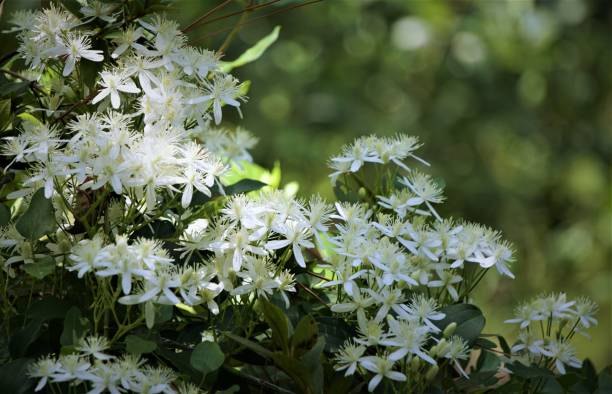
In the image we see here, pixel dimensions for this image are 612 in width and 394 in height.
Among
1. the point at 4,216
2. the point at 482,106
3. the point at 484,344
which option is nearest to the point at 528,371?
the point at 484,344

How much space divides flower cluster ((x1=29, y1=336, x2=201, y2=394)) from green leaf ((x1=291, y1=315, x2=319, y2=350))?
0.06 m

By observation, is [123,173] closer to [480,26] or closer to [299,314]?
[299,314]

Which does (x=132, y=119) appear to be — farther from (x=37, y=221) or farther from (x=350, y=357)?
(x=350, y=357)

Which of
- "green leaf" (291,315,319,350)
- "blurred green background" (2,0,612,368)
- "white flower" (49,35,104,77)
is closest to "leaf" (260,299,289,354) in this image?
"green leaf" (291,315,319,350)

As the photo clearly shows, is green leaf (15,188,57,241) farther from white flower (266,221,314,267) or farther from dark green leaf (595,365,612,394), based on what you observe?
dark green leaf (595,365,612,394)

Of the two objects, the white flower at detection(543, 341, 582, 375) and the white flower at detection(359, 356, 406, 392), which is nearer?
the white flower at detection(359, 356, 406, 392)

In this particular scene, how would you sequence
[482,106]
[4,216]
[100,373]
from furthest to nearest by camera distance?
[482,106] → [4,216] → [100,373]

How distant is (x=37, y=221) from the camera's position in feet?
1.79

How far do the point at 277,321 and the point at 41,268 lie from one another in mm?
147

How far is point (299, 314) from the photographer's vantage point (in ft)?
2.00

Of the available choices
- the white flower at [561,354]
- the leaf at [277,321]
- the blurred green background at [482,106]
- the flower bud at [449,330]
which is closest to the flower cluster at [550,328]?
the white flower at [561,354]

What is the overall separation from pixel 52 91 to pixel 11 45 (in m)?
0.07

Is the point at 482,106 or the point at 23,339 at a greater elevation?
the point at 23,339

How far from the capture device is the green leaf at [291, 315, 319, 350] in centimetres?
51
